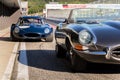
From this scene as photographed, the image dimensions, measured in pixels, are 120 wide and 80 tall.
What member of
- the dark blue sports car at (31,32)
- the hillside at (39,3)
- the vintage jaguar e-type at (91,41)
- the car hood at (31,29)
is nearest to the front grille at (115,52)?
the vintage jaguar e-type at (91,41)

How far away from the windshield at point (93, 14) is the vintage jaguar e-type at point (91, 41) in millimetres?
104

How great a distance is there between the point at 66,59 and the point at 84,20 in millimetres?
1554

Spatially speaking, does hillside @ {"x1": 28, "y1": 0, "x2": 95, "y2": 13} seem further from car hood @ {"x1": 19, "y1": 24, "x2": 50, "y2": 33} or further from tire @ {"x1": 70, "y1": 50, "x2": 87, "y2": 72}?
tire @ {"x1": 70, "y1": 50, "x2": 87, "y2": 72}

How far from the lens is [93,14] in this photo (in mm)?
9727

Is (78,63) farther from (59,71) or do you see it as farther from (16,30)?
(16,30)

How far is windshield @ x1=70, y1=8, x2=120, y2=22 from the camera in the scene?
9.58 metres

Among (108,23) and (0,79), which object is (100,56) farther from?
(0,79)

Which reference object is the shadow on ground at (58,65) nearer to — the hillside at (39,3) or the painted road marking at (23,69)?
the painted road marking at (23,69)

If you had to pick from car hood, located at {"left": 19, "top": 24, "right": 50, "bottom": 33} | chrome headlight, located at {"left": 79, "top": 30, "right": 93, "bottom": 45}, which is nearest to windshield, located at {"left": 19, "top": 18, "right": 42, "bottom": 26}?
car hood, located at {"left": 19, "top": 24, "right": 50, "bottom": 33}

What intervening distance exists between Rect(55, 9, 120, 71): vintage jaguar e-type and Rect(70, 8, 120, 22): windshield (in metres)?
0.10

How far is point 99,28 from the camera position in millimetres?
8312

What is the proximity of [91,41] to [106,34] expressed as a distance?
37 cm

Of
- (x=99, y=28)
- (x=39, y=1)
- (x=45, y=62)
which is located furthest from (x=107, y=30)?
(x=39, y=1)

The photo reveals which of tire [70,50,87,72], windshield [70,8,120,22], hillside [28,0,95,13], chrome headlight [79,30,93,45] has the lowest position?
hillside [28,0,95,13]
